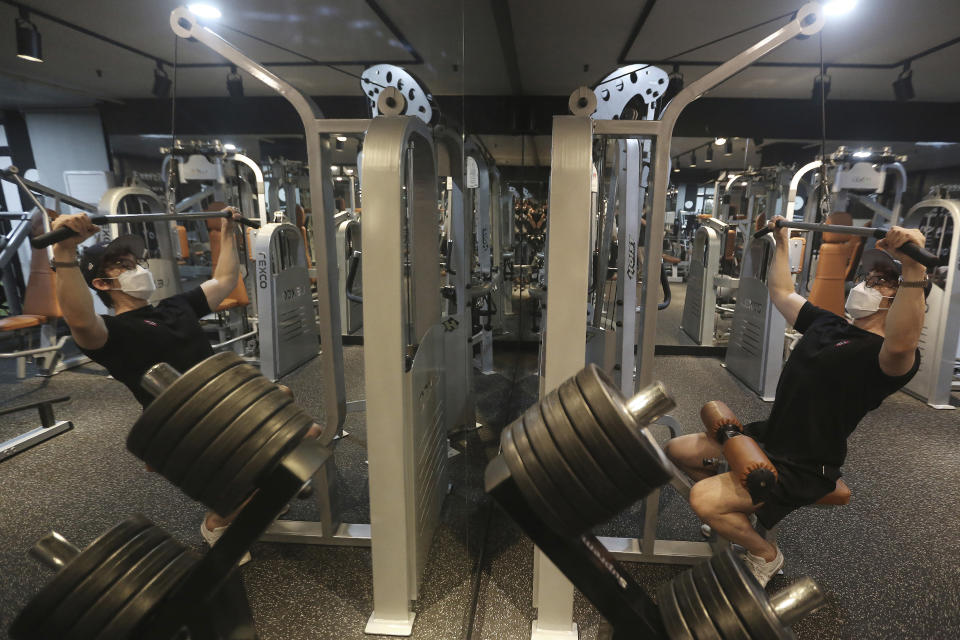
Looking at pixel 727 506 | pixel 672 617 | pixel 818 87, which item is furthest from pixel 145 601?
pixel 818 87

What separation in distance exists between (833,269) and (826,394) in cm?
292

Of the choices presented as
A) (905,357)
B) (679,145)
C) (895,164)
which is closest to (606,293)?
(905,357)

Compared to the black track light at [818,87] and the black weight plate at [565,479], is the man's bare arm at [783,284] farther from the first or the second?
the black track light at [818,87]

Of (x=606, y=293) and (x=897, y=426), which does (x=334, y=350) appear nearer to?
(x=606, y=293)

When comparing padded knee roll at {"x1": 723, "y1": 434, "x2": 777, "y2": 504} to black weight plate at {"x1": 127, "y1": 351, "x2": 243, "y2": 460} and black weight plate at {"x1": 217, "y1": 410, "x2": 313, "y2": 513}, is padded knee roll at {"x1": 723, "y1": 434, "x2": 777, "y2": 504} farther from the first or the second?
black weight plate at {"x1": 127, "y1": 351, "x2": 243, "y2": 460}

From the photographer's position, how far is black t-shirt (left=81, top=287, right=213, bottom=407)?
122 cm

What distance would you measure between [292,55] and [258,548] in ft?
6.97

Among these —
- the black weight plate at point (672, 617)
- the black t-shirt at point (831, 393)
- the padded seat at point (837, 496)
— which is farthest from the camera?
the padded seat at point (837, 496)

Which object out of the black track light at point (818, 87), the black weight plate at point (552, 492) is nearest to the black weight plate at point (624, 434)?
the black weight plate at point (552, 492)

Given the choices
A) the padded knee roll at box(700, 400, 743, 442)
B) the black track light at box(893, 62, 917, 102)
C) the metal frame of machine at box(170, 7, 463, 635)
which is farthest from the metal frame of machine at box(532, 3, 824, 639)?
the black track light at box(893, 62, 917, 102)

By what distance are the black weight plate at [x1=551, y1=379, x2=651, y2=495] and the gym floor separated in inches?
46.9

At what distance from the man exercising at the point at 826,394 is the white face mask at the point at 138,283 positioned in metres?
1.96

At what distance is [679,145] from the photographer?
4.55 m

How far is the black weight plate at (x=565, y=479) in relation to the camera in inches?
26.0
